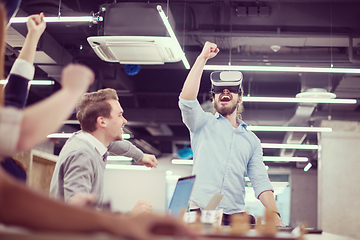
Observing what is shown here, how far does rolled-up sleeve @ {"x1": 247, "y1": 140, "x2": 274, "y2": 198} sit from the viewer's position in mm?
2406

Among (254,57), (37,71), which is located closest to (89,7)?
(37,71)

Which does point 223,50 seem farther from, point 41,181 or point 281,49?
point 41,181

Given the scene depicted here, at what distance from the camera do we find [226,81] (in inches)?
100

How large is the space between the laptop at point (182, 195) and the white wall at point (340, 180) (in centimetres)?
756

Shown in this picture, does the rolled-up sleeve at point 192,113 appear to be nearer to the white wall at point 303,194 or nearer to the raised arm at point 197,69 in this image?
the raised arm at point 197,69

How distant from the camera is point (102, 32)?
16.8ft

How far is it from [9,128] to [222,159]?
1.70 metres

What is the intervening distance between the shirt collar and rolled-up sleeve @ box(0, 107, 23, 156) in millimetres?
1107

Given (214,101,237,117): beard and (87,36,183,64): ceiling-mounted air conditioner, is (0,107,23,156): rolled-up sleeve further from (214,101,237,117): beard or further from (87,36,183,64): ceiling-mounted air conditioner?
(87,36,183,64): ceiling-mounted air conditioner

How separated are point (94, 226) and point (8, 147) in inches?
11.9

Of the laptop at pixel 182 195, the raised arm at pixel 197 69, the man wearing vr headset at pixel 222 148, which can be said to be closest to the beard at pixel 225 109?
the man wearing vr headset at pixel 222 148

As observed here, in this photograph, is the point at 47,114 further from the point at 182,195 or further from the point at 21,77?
the point at 182,195

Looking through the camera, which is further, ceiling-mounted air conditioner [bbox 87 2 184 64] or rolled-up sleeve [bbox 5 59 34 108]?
ceiling-mounted air conditioner [bbox 87 2 184 64]

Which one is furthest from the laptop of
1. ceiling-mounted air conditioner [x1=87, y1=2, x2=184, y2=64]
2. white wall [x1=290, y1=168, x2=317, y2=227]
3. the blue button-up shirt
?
white wall [x1=290, y1=168, x2=317, y2=227]
